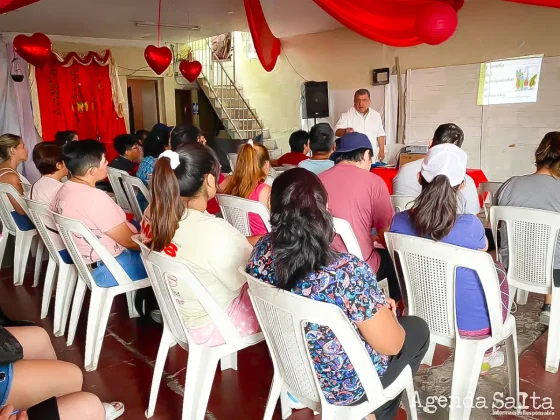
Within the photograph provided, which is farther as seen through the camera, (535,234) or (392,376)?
(535,234)

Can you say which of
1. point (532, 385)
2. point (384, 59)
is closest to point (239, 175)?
point (532, 385)

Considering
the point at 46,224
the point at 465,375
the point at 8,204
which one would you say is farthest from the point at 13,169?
the point at 465,375

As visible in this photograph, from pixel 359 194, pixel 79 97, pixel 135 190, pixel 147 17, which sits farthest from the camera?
pixel 79 97

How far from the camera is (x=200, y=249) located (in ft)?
5.51

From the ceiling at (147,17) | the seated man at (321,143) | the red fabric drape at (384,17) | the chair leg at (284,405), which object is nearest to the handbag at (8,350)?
the chair leg at (284,405)

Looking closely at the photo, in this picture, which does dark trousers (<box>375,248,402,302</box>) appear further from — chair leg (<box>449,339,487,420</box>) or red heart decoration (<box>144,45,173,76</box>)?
red heart decoration (<box>144,45,173,76</box>)

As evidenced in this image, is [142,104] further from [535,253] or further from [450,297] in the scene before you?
[450,297]

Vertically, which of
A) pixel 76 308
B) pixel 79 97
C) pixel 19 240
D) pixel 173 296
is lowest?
pixel 76 308

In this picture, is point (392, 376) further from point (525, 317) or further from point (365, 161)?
point (525, 317)

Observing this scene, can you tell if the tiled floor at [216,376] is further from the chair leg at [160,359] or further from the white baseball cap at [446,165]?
the white baseball cap at [446,165]

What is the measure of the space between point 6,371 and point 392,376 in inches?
46.2

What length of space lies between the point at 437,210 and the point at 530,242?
726 mm

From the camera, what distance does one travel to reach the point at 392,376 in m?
1.46

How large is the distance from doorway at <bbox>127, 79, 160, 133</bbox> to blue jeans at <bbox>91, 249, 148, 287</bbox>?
697 centimetres
